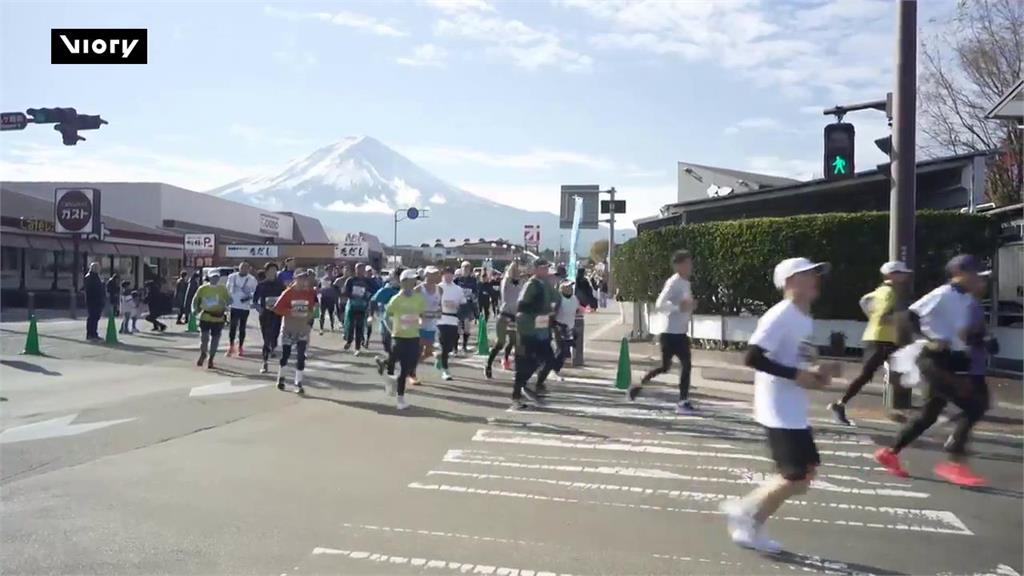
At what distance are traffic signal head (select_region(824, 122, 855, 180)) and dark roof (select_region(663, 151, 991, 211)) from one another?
8.06 feet

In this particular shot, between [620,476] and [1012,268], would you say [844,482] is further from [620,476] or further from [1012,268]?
[1012,268]

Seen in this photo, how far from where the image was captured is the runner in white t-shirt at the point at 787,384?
202 inches

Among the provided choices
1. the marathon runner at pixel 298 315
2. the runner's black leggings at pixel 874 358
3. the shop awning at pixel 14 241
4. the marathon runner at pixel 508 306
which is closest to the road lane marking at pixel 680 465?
the runner's black leggings at pixel 874 358

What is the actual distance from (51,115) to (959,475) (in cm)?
2164

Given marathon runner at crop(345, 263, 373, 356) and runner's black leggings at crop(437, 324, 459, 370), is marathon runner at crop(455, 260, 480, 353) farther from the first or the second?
runner's black leggings at crop(437, 324, 459, 370)

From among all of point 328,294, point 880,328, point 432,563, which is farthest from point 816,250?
point 432,563

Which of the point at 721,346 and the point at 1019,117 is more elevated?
the point at 1019,117

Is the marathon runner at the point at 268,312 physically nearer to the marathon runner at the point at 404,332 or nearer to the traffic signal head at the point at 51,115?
the marathon runner at the point at 404,332

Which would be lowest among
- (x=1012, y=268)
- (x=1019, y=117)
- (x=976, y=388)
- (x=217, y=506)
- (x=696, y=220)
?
(x=217, y=506)

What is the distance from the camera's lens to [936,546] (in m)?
5.51

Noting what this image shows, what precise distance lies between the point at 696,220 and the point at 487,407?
42.4 feet

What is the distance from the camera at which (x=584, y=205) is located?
3309 cm

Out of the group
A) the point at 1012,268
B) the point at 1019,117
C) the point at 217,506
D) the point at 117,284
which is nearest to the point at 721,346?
the point at 1012,268

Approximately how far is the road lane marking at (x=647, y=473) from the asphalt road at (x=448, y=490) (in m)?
0.03
